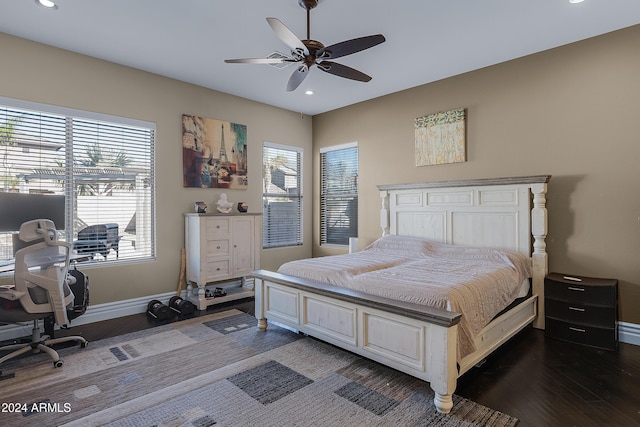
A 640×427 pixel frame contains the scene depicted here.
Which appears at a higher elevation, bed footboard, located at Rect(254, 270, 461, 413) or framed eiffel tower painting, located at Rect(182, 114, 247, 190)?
framed eiffel tower painting, located at Rect(182, 114, 247, 190)

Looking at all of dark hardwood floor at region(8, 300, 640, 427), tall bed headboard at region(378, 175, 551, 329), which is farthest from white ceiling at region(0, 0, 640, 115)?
dark hardwood floor at region(8, 300, 640, 427)

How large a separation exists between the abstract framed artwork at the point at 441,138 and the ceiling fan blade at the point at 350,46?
2312 mm

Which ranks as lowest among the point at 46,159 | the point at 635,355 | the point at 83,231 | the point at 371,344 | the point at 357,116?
the point at 635,355

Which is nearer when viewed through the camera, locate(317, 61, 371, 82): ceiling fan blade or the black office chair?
the black office chair

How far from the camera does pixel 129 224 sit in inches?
167

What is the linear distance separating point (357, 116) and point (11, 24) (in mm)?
4237

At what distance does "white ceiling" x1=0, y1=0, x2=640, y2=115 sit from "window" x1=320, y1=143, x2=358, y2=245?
1.79 m

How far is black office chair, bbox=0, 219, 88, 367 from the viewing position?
2637 millimetres

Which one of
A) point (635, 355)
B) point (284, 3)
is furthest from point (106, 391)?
point (635, 355)

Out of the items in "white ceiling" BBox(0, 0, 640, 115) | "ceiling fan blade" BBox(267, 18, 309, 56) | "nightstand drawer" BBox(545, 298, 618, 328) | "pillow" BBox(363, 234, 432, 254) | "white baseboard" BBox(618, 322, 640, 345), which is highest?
"white ceiling" BBox(0, 0, 640, 115)

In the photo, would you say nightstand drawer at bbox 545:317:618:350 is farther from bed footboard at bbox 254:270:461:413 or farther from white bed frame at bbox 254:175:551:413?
bed footboard at bbox 254:270:461:413

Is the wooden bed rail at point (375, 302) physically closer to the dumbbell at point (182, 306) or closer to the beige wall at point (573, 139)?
the dumbbell at point (182, 306)

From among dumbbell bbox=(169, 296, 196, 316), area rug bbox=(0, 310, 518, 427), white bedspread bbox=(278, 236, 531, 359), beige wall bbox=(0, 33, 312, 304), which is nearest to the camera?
area rug bbox=(0, 310, 518, 427)

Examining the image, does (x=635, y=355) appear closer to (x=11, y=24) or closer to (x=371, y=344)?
(x=371, y=344)
